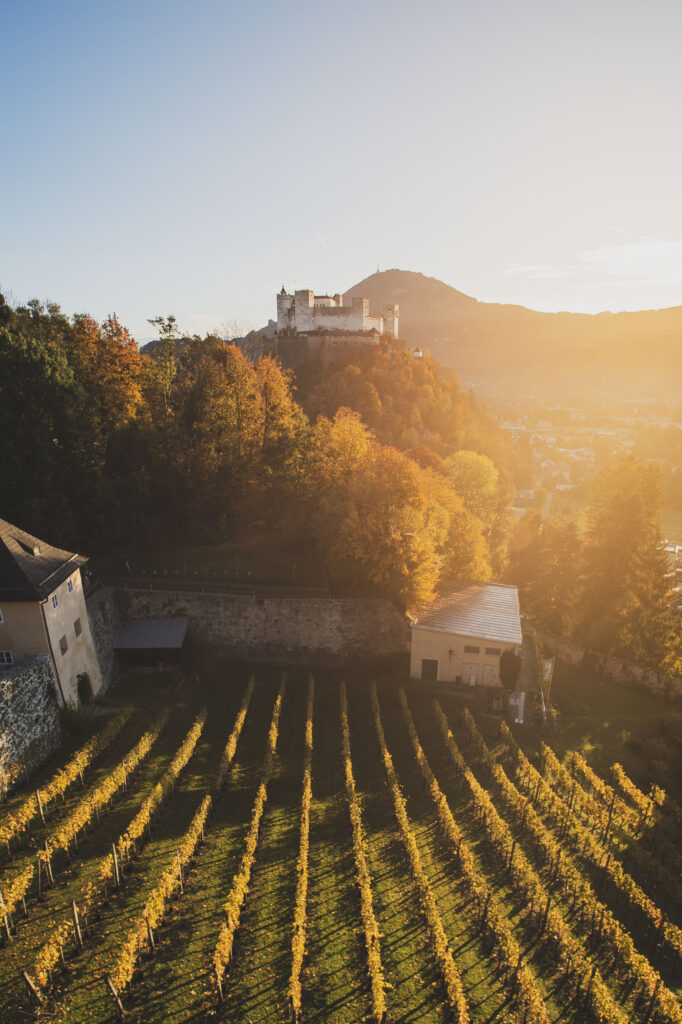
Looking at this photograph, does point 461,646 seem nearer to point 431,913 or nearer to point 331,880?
point 331,880

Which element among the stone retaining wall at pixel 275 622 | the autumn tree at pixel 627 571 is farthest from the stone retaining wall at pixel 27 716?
the autumn tree at pixel 627 571

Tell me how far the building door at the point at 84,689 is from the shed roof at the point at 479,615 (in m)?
17.2

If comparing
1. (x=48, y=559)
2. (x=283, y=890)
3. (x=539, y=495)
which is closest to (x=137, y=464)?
(x=48, y=559)

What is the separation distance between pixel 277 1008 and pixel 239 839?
5.89 m

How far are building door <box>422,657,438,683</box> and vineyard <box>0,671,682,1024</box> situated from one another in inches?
229

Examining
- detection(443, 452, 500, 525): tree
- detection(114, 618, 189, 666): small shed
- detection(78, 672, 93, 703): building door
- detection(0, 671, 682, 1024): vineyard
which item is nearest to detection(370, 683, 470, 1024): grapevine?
detection(0, 671, 682, 1024): vineyard

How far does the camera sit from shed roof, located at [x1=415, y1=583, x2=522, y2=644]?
31.1 meters

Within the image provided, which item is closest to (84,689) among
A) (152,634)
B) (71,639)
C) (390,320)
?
(71,639)

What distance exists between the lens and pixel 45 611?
74.8ft

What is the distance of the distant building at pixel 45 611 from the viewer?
73.6 feet

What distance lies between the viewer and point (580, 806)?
22000 mm

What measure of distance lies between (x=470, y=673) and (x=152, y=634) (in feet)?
59.8

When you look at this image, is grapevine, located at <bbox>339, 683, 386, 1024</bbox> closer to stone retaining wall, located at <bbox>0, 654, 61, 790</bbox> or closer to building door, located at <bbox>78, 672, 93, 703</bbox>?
stone retaining wall, located at <bbox>0, 654, 61, 790</bbox>

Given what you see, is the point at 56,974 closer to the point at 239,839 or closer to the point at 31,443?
the point at 239,839
